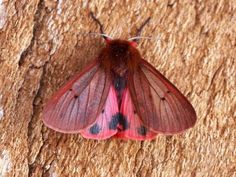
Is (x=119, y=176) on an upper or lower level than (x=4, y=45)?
lower

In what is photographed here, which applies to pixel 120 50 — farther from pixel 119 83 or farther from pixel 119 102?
pixel 119 102

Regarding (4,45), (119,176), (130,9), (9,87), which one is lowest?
(119,176)

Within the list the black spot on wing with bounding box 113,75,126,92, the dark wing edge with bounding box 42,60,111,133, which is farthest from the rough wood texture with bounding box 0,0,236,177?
the black spot on wing with bounding box 113,75,126,92

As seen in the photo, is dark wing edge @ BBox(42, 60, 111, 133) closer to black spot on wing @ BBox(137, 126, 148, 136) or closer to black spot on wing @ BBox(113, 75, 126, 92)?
black spot on wing @ BBox(113, 75, 126, 92)

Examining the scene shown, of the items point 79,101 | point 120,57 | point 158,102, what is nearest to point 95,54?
point 120,57

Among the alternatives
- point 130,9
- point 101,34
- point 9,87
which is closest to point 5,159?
point 9,87

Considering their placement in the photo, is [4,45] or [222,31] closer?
[4,45]

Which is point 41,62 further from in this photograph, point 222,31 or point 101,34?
point 222,31
